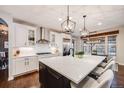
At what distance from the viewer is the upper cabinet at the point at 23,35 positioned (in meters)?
3.58

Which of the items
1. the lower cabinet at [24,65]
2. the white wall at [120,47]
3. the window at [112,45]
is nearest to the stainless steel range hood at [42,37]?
the lower cabinet at [24,65]

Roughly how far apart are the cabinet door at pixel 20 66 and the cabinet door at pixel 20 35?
2.04 ft

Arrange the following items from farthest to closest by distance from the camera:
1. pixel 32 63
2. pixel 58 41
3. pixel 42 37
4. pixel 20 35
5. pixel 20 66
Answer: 1. pixel 58 41
2. pixel 42 37
3. pixel 32 63
4. pixel 20 35
5. pixel 20 66

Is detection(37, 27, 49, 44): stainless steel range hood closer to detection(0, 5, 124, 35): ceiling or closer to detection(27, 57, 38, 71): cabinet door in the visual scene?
detection(27, 57, 38, 71): cabinet door

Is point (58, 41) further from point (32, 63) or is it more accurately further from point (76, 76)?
point (76, 76)

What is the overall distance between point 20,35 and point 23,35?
0.14 m

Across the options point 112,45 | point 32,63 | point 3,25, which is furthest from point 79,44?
point 3,25

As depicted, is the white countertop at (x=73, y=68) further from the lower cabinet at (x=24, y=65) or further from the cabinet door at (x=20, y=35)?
the cabinet door at (x=20, y=35)

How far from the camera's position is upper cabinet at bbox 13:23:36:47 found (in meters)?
3.58

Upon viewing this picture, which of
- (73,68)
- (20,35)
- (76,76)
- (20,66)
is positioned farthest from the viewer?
(20,35)

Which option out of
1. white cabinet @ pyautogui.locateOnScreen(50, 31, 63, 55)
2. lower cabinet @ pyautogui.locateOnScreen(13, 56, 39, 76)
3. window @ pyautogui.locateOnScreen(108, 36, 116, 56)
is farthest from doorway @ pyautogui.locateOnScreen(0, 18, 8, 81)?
window @ pyautogui.locateOnScreen(108, 36, 116, 56)

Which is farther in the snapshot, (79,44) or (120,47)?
(79,44)

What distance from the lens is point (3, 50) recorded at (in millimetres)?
2986
